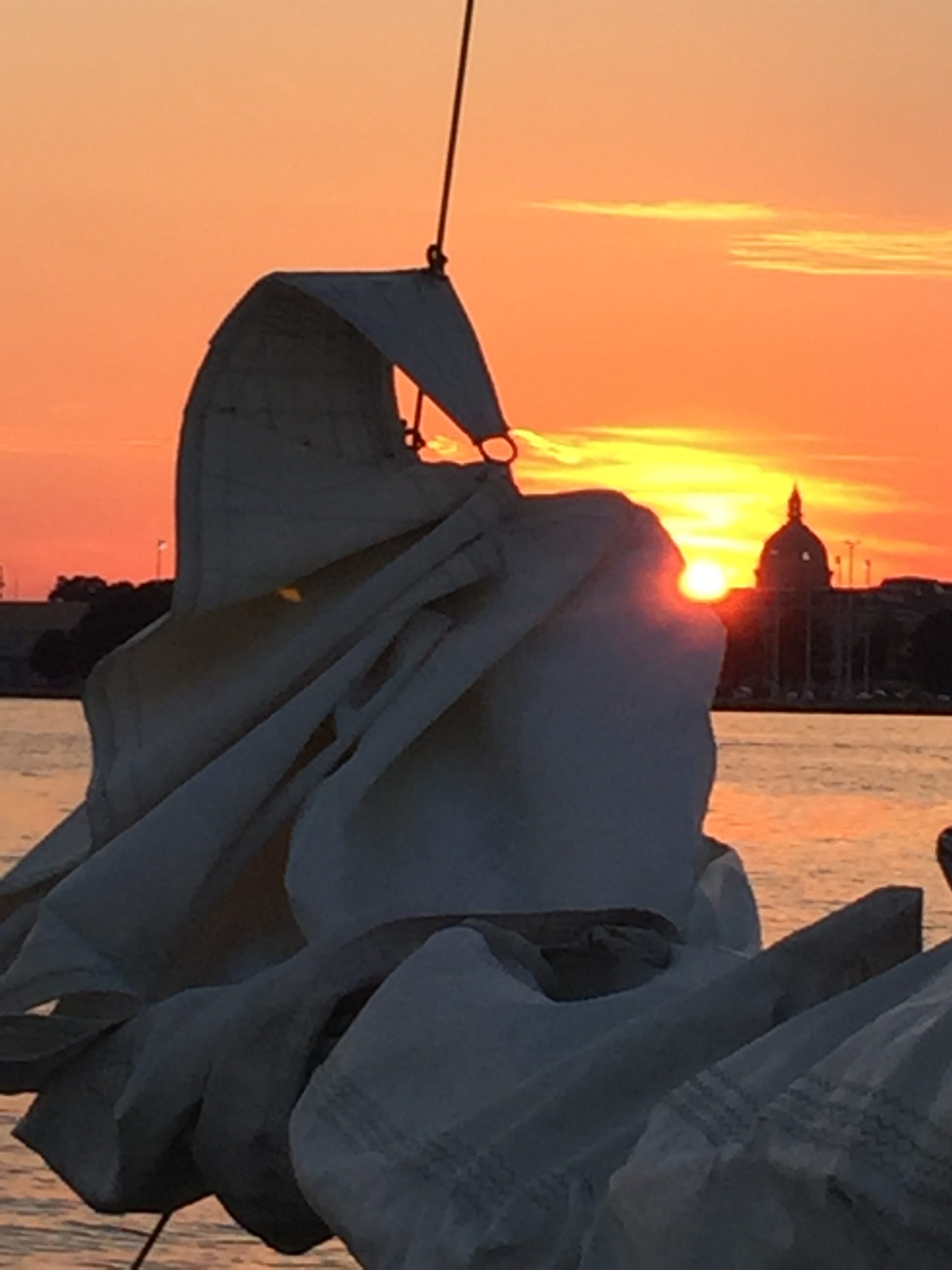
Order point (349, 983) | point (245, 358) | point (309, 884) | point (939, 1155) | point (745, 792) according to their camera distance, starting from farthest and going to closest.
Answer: point (745, 792)
point (245, 358)
point (309, 884)
point (349, 983)
point (939, 1155)

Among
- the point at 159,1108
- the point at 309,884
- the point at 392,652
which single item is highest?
the point at 392,652

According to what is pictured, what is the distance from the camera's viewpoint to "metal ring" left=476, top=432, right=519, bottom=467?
313cm

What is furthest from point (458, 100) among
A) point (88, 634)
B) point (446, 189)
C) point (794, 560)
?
point (794, 560)

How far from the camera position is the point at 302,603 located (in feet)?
10.2

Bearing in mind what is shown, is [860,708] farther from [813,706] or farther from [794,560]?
[794,560]

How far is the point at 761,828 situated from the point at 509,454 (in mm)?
35650

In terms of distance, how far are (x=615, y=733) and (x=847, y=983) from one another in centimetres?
112

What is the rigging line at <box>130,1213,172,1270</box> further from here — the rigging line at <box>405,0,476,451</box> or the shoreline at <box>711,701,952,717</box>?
the shoreline at <box>711,701,952,717</box>

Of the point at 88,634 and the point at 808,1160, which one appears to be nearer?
the point at 808,1160

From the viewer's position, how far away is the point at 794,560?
11700 centimetres

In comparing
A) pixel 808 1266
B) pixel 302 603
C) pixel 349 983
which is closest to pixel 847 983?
pixel 808 1266

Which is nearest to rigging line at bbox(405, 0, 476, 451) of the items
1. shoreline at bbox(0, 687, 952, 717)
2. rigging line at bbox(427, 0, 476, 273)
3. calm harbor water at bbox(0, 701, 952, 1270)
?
rigging line at bbox(427, 0, 476, 273)

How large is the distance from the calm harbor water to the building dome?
1779cm

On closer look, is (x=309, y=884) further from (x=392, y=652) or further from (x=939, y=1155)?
(x=939, y=1155)
